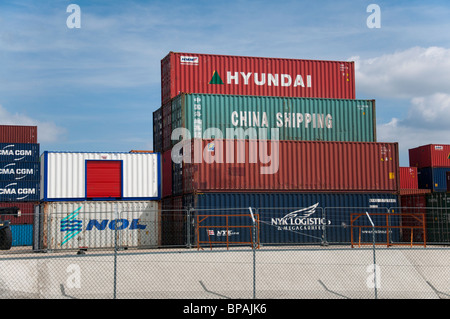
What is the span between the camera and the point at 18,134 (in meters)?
45.0

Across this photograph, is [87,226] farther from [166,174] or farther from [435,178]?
[435,178]

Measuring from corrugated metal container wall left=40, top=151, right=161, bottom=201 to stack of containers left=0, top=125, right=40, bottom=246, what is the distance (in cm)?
1600

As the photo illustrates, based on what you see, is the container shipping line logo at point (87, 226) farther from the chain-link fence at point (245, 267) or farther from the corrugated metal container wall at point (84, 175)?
the corrugated metal container wall at point (84, 175)

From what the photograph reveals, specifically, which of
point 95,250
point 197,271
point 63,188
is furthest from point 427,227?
point 63,188

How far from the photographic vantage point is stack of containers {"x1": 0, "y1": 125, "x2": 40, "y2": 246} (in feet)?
137

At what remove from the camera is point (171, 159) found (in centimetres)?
2773

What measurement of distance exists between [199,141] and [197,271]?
9.17 meters

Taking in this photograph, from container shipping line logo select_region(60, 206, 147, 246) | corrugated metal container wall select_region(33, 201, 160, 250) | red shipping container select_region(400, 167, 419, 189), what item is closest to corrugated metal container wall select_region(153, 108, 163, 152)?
corrugated metal container wall select_region(33, 201, 160, 250)

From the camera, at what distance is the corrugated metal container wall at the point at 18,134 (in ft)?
147

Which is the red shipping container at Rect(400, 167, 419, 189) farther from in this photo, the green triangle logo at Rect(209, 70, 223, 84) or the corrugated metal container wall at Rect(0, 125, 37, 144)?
the corrugated metal container wall at Rect(0, 125, 37, 144)

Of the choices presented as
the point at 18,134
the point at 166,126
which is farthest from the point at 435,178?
the point at 18,134

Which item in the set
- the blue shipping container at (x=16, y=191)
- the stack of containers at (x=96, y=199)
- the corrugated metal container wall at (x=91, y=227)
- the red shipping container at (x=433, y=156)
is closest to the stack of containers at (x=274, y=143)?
the stack of containers at (x=96, y=199)

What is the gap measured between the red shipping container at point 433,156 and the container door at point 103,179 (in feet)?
103

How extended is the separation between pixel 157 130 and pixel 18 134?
61.7ft
